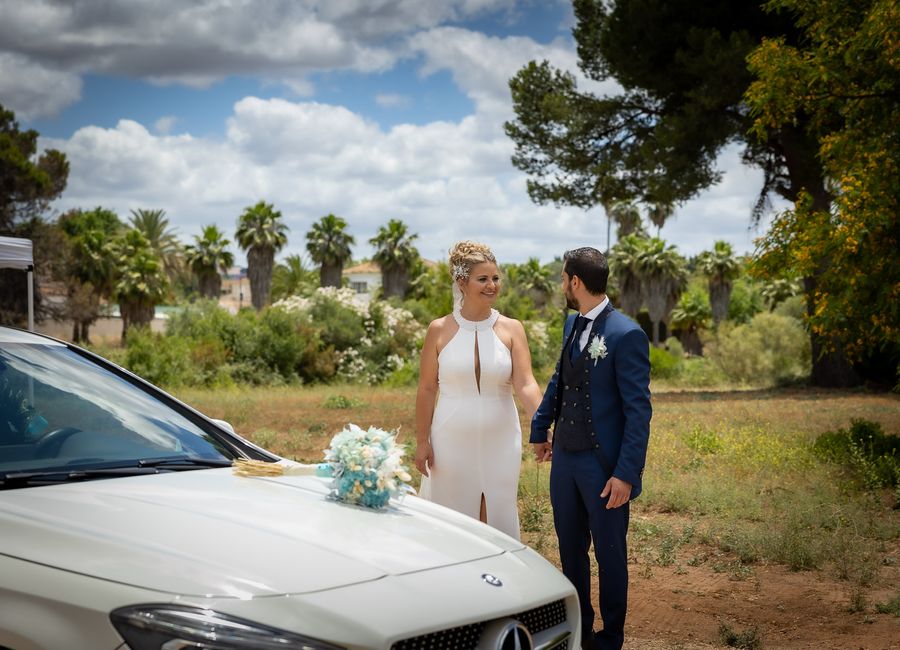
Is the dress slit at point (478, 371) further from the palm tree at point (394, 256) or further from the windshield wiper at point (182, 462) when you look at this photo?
the palm tree at point (394, 256)

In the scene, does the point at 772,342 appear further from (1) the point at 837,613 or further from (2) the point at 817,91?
(1) the point at 837,613

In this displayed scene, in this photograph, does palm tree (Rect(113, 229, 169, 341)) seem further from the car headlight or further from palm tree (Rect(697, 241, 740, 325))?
the car headlight

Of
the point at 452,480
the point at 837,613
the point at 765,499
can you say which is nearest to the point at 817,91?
the point at 765,499

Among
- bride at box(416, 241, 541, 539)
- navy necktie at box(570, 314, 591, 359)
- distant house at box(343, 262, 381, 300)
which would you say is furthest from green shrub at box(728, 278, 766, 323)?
navy necktie at box(570, 314, 591, 359)

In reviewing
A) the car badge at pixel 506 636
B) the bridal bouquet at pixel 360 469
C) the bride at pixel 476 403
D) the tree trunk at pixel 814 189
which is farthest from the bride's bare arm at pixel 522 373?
the tree trunk at pixel 814 189

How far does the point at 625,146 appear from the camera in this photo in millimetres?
29297

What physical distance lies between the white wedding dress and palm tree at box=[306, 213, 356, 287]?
6488 centimetres

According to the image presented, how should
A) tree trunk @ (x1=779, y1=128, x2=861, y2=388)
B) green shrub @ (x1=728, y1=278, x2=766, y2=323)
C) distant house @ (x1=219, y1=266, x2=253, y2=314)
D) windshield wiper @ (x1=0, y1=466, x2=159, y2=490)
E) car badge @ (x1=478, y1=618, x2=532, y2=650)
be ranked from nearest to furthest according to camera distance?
1. car badge @ (x1=478, y1=618, x2=532, y2=650)
2. windshield wiper @ (x1=0, y1=466, x2=159, y2=490)
3. tree trunk @ (x1=779, y1=128, x2=861, y2=388)
4. green shrub @ (x1=728, y1=278, x2=766, y2=323)
5. distant house @ (x1=219, y1=266, x2=253, y2=314)

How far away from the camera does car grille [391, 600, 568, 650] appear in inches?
107

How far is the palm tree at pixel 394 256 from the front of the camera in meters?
69.0

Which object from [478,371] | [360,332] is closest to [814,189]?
[360,332]

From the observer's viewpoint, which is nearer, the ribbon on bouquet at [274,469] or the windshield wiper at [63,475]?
the windshield wiper at [63,475]

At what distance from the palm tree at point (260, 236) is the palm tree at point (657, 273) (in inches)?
959

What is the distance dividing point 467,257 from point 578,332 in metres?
0.90
